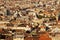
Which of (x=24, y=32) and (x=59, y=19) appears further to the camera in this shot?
(x=59, y=19)

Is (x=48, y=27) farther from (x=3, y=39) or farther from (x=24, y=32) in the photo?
(x=3, y=39)

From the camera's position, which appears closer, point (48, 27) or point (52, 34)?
point (52, 34)

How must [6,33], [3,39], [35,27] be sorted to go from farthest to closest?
[35,27] < [6,33] < [3,39]

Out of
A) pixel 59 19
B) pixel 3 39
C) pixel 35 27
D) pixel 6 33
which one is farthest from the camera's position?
pixel 59 19

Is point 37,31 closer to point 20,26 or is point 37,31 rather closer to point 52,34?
point 52,34

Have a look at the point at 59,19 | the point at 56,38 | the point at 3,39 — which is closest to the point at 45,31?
the point at 56,38

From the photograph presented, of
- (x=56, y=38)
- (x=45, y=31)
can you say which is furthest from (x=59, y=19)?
(x=56, y=38)

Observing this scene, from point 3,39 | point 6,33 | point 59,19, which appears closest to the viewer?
point 3,39

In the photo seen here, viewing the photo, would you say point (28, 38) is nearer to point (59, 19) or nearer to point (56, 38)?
point (56, 38)
